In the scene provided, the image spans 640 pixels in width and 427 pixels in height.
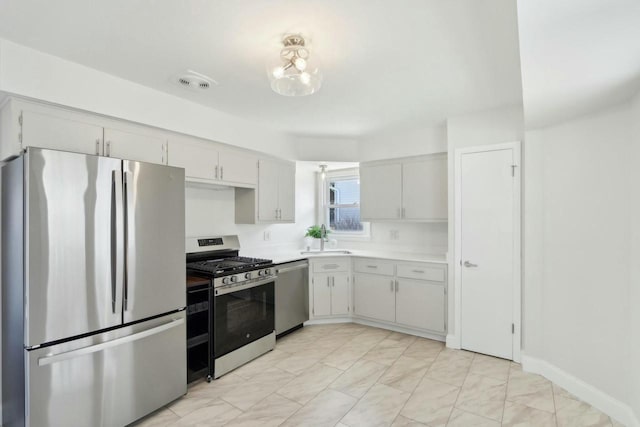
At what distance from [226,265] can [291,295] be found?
3.46 ft

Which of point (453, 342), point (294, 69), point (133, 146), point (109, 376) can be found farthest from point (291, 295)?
point (294, 69)

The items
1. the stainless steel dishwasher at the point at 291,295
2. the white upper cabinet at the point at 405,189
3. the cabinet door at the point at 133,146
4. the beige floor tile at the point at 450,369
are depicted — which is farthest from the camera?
the white upper cabinet at the point at 405,189

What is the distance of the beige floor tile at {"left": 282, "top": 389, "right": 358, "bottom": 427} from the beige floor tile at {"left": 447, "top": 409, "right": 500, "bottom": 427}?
0.69 metres

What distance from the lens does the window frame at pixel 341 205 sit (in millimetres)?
4730

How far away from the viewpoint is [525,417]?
7.18 ft

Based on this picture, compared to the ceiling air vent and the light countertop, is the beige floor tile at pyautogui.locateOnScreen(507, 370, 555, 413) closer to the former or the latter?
the light countertop

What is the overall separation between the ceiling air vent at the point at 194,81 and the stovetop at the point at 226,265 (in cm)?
154

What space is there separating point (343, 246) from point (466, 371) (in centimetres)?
245

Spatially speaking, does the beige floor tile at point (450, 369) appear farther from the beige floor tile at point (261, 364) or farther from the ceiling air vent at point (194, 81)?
the ceiling air vent at point (194, 81)

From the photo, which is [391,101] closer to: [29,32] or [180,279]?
[180,279]

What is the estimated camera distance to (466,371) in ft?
9.30

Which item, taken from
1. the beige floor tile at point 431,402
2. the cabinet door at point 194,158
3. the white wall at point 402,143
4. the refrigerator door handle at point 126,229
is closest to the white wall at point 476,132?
the white wall at point 402,143

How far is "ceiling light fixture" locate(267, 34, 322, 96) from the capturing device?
186 cm

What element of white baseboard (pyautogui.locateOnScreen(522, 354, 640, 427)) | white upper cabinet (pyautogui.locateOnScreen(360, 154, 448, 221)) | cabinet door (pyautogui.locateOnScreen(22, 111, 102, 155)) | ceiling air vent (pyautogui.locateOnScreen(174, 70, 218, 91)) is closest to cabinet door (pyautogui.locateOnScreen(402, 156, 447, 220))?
white upper cabinet (pyautogui.locateOnScreen(360, 154, 448, 221))
